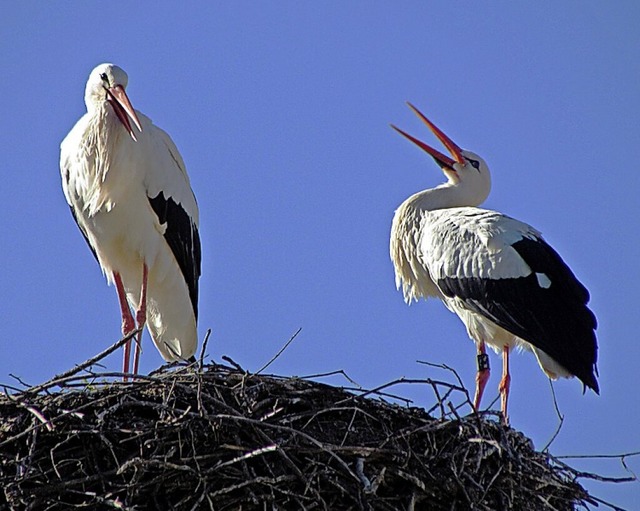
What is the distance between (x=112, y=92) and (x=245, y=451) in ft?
9.24

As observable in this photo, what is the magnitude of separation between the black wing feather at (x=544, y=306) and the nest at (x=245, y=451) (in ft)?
5.62

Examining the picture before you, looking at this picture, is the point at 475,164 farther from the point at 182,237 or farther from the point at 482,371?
the point at 182,237

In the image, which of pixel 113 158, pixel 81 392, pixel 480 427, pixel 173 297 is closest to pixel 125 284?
pixel 173 297

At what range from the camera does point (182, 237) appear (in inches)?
299

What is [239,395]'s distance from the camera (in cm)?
543

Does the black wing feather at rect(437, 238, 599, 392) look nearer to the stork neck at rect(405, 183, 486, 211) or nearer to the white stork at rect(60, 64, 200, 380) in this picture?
the stork neck at rect(405, 183, 486, 211)

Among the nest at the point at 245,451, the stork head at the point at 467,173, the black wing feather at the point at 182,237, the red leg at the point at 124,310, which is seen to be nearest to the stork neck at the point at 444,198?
the stork head at the point at 467,173

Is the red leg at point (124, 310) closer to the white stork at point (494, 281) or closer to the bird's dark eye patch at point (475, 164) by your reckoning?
the white stork at point (494, 281)

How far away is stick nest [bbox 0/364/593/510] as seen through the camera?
16.7 feet

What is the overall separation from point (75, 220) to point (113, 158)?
0.59 meters

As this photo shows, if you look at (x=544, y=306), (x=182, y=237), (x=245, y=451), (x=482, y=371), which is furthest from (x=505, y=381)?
(x=245, y=451)

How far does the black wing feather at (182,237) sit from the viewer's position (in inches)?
294

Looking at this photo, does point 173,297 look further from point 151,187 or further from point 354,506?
point 354,506

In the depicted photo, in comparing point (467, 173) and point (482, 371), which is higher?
point (467, 173)
